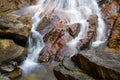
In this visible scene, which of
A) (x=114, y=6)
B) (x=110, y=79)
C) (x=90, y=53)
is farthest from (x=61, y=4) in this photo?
(x=110, y=79)

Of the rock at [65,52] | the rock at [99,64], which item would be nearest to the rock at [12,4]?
the rock at [65,52]

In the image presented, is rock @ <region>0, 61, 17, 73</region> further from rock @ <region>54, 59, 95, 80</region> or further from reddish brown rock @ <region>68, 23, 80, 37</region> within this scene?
reddish brown rock @ <region>68, 23, 80, 37</region>

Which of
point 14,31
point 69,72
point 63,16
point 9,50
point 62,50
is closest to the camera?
point 69,72

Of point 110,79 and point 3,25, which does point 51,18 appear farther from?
point 110,79

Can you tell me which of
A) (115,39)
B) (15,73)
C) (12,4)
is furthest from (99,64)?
(12,4)

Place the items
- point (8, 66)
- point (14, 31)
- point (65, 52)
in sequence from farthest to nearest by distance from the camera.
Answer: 1. point (65, 52)
2. point (14, 31)
3. point (8, 66)

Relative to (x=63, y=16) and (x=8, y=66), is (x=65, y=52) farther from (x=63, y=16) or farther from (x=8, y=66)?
(x=63, y=16)

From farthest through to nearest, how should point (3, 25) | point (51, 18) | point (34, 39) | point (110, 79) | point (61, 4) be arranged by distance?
point (61, 4) → point (51, 18) → point (34, 39) → point (3, 25) → point (110, 79)
